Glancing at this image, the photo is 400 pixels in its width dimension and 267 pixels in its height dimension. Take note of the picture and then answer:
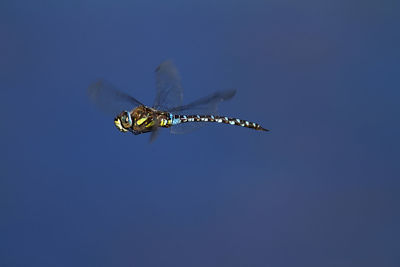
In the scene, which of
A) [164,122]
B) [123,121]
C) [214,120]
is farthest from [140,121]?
[214,120]

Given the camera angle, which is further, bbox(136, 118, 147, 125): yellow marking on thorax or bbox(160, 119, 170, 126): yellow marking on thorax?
bbox(160, 119, 170, 126): yellow marking on thorax

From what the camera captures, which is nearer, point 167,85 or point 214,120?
point 167,85

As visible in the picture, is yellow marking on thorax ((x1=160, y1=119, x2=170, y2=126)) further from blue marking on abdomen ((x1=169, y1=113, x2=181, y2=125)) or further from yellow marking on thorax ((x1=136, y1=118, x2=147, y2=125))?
yellow marking on thorax ((x1=136, y1=118, x2=147, y2=125))

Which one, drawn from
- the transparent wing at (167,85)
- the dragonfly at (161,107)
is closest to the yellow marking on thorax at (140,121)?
the dragonfly at (161,107)

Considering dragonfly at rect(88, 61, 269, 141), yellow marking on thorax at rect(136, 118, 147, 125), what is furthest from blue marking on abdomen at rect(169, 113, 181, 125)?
yellow marking on thorax at rect(136, 118, 147, 125)

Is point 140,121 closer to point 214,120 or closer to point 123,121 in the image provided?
point 123,121

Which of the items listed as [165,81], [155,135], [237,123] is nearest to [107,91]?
[155,135]

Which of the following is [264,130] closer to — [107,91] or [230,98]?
[230,98]
